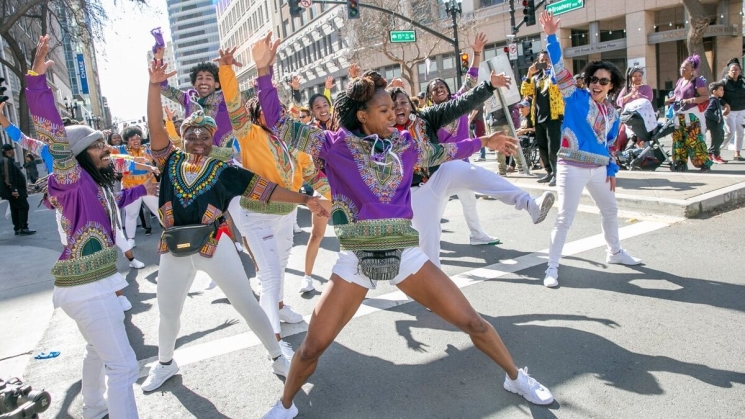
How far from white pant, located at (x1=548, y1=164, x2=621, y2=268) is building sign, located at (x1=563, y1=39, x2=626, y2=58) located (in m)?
27.9

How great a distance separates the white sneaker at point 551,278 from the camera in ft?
17.1

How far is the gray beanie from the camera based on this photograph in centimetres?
322

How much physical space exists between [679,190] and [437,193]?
5.14 meters

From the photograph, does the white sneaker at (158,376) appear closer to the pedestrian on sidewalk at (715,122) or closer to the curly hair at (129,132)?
the curly hair at (129,132)

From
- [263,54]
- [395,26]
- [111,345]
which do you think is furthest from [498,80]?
[395,26]

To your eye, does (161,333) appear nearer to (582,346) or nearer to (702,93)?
(582,346)

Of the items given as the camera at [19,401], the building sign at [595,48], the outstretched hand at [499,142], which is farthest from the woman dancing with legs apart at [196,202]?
the building sign at [595,48]

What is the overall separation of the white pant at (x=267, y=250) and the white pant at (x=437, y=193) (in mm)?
1158

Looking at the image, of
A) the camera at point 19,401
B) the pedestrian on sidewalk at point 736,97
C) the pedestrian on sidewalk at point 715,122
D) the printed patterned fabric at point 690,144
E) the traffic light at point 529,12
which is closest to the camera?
the camera at point 19,401

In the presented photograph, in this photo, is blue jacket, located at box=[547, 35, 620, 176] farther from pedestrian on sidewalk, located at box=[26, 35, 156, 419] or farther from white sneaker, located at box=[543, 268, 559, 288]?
pedestrian on sidewalk, located at box=[26, 35, 156, 419]

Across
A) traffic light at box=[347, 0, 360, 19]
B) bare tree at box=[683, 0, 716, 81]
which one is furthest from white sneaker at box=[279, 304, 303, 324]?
traffic light at box=[347, 0, 360, 19]

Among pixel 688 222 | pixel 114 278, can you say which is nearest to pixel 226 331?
pixel 114 278

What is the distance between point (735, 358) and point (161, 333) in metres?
3.81

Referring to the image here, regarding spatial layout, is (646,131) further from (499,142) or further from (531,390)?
(531,390)
